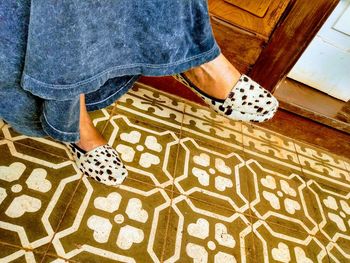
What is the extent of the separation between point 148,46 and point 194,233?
59 cm

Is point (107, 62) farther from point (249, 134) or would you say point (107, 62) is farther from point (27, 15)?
point (249, 134)

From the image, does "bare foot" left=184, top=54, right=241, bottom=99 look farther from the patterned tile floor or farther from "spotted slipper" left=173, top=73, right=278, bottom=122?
the patterned tile floor

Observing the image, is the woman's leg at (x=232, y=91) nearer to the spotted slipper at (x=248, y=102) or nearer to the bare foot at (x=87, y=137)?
the spotted slipper at (x=248, y=102)

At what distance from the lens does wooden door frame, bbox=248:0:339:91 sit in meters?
1.15

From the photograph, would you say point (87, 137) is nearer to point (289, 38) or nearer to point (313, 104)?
point (289, 38)

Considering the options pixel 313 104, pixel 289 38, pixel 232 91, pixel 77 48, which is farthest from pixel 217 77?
A: pixel 313 104

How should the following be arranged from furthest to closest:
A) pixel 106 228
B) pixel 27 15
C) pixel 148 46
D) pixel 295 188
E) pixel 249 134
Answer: pixel 249 134
pixel 295 188
pixel 106 228
pixel 148 46
pixel 27 15

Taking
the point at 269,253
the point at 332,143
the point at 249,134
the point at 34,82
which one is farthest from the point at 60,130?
the point at 332,143

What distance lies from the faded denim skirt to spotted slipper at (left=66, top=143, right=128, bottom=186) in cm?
16

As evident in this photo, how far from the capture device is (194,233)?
896 millimetres

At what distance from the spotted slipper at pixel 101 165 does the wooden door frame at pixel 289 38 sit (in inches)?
30.6

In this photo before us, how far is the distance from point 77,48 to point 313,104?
1.39m

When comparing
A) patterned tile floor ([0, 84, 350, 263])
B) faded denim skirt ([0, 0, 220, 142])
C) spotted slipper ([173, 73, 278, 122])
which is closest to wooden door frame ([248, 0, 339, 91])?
patterned tile floor ([0, 84, 350, 263])

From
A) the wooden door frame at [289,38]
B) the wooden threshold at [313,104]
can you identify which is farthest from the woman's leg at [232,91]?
the wooden threshold at [313,104]
